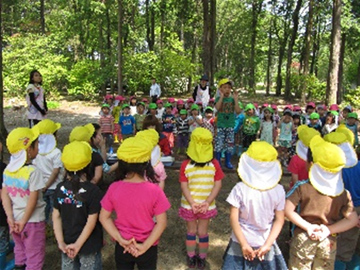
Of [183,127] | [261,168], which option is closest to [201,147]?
[261,168]

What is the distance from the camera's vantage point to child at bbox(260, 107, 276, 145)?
7480 mm

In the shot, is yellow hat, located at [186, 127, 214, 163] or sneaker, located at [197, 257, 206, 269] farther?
sneaker, located at [197, 257, 206, 269]

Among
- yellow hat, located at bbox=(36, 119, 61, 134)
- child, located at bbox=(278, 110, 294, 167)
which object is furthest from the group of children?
child, located at bbox=(278, 110, 294, 167)

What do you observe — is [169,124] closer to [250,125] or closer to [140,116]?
[140,116]

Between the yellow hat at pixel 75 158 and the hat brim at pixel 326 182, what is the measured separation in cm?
200

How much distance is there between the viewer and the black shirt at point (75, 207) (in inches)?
108

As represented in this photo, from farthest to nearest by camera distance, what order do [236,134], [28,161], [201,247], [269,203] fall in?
[236,134], [201,247], [28,161], [269,203]

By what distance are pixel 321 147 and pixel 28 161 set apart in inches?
113

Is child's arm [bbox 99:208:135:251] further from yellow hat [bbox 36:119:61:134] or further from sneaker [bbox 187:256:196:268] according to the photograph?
yellow hat [bbox 36:119:61:134]

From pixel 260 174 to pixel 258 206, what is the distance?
0.28 meters

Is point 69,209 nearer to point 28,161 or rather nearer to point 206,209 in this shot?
point 28,161

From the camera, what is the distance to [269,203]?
263 cm

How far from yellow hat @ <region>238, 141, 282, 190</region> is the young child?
0.34m

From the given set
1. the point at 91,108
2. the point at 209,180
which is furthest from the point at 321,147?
the point at 91,108
